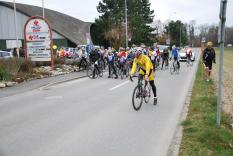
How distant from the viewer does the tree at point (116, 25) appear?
59969 millimetres

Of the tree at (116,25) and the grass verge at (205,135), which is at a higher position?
the tree at (116,25)

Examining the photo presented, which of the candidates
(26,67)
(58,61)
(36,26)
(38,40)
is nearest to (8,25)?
(58,61)

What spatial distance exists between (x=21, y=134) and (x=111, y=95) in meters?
6.42

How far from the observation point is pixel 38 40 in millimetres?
25328

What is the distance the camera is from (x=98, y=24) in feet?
221

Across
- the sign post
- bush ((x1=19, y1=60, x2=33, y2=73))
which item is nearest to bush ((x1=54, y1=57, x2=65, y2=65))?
the sign post

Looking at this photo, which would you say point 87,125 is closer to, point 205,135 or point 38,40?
point 205,135

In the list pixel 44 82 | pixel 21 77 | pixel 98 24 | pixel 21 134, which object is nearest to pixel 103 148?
pixel 21 134

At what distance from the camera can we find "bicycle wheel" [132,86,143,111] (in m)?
10.6

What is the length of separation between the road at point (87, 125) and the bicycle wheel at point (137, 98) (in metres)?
0.15

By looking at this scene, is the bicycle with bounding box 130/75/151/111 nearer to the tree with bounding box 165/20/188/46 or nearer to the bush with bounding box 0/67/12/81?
the bush with bounding box 0/67/12/81

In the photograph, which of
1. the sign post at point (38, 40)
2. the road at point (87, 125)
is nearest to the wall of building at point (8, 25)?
the sign post at point (38, 40)

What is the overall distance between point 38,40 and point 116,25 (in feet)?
122

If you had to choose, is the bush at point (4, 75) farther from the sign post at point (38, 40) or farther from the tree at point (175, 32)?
the tree at point (175, 32)
